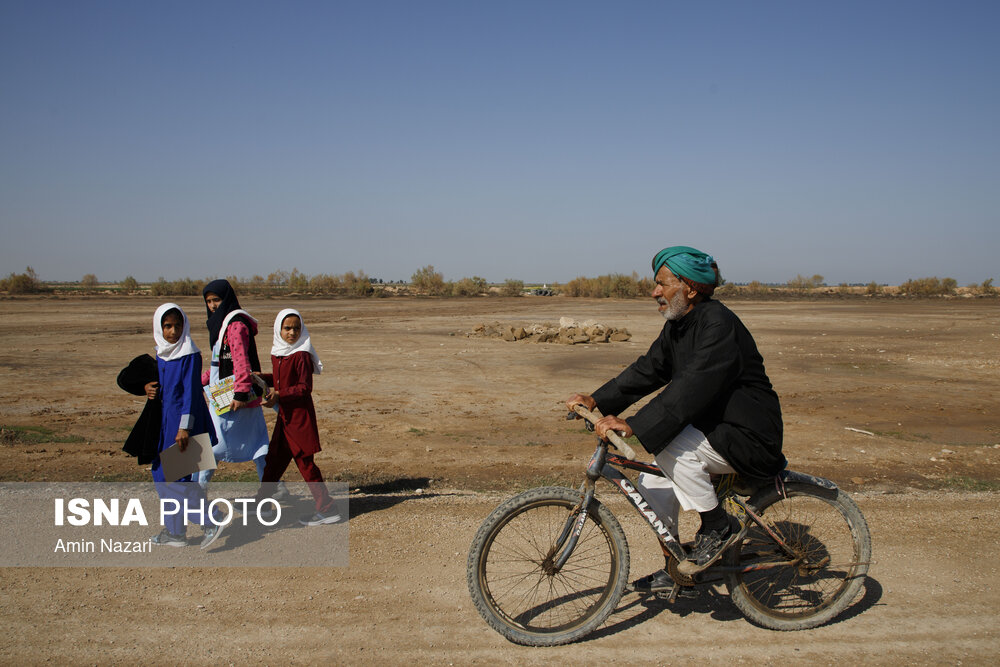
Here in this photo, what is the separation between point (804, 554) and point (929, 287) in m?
87.7

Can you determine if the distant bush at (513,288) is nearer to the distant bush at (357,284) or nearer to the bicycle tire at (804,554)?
the distant bush at (357,284)

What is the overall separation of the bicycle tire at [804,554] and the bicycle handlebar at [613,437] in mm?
878

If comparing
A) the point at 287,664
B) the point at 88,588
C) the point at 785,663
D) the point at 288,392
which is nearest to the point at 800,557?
the point at 785,663

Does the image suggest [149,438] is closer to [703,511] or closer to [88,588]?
[88,588]

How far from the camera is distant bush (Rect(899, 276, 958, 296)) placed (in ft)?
246

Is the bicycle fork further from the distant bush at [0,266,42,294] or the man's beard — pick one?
the distant bush at [0,266,42,294]

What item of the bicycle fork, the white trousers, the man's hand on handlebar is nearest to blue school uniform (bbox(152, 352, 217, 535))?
the bicycle fork

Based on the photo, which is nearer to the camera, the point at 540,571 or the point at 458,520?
the point at 540,571

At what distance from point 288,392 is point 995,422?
10.9 meters

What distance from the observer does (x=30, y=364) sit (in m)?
15.9

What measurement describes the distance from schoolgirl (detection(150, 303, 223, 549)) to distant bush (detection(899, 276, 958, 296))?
85.9 metres

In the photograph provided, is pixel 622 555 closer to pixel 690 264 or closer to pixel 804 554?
pixel 804 554

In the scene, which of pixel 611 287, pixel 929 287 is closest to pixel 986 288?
pixel 929 287

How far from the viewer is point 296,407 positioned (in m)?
5.16
